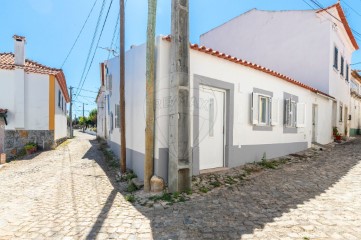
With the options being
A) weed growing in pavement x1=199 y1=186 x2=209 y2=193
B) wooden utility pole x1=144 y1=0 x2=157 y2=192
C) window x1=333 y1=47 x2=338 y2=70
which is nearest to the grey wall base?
wooden utility pole x1=144 y1=0 x2=157 y2=192

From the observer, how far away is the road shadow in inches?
137

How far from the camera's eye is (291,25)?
543 inches

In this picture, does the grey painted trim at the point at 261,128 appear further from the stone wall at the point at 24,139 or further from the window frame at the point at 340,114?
the stone wall at the point at 24,139

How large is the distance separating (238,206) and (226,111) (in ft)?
10.6

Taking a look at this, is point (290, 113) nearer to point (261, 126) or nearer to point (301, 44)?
point (261, 126)

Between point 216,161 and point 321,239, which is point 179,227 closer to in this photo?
point 321,239

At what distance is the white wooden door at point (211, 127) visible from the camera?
6.39 m

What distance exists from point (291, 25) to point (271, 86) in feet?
24.5

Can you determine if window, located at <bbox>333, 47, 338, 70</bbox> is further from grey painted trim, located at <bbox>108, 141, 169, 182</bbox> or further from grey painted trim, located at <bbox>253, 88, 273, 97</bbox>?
grey painted trim, located at <bbox>108, 141, 169, 182</bbox>

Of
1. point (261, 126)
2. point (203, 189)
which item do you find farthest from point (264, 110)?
point (203, 189)

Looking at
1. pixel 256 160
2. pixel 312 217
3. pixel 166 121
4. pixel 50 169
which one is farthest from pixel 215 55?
pixel 50 169

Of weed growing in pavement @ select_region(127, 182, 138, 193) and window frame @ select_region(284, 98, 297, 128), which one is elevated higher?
window frame @ select_region(284, 98, 297, 128)

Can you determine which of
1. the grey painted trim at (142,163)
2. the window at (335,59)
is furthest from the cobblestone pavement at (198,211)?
the window at (335,59)

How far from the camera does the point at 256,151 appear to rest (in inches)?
318
